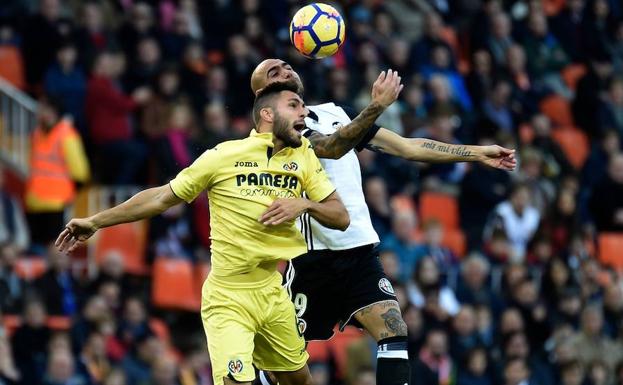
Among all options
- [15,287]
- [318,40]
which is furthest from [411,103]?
[318,40]

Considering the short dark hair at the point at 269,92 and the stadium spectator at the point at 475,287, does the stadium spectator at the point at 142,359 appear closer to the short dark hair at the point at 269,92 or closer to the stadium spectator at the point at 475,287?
the stadium spectator at the point at 475,287

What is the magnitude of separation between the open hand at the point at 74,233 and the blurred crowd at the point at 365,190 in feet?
15.2

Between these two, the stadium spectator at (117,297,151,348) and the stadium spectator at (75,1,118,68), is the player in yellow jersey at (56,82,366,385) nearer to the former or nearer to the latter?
the stadium spectator at (117,297,151,348)

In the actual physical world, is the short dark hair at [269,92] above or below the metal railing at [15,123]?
below

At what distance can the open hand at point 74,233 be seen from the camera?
939cm

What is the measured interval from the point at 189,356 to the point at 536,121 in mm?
7215

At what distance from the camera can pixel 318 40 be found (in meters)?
10.2

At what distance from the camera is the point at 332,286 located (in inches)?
410

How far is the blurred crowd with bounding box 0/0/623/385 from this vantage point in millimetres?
15000

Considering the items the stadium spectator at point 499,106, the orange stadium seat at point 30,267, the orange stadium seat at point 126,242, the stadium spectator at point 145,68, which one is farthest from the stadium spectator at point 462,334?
the stadium spectator at point 499,106

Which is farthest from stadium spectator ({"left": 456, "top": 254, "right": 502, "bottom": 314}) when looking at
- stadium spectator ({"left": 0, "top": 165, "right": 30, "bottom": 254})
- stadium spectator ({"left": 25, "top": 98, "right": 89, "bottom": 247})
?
stadium spectator ({"left": 0, "top": 165, "right": 30, "bottom": 254})

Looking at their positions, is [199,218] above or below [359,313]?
above

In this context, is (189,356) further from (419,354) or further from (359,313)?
(359,313)

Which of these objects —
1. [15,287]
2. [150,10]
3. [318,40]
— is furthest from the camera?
[150,10]
